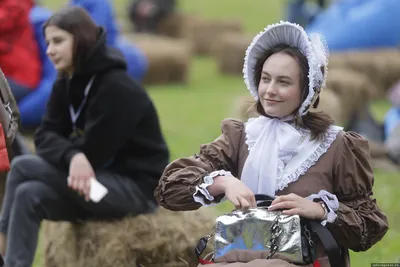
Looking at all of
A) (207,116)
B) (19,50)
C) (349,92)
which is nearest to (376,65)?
(349,92)

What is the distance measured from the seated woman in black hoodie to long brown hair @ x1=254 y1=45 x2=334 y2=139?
1.09 m

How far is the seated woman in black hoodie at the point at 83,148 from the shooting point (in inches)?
178

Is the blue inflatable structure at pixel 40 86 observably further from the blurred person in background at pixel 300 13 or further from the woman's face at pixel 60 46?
the blurred person in background at pixel 300 13

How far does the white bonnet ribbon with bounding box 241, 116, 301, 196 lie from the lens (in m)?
3.55

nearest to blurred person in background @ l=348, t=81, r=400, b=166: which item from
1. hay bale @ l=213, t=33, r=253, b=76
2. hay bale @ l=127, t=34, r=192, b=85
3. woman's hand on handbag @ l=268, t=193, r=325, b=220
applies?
woman's hand on handbag @ l=268, t=193, r=325, b=220

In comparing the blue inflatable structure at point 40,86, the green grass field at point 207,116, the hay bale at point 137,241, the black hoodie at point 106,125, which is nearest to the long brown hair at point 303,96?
the black hoodie at point 106,125

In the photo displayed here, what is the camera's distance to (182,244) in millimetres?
4750

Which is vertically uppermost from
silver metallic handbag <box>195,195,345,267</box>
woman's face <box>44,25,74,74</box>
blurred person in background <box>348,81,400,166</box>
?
woman's face <box>44,25,74,74</box>

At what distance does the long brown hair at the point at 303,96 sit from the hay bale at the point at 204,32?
50.2ft

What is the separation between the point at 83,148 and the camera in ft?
15.1

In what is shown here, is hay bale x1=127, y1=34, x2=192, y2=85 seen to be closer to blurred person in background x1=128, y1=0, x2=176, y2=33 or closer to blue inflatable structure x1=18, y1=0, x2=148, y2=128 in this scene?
blurred person in background x1=128, y1=0, x2=176, y2=33

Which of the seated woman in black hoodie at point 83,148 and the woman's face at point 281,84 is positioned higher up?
the woman's face at point 281,84

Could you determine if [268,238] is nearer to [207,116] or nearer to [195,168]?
[195,168]

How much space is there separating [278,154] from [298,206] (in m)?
0.27
